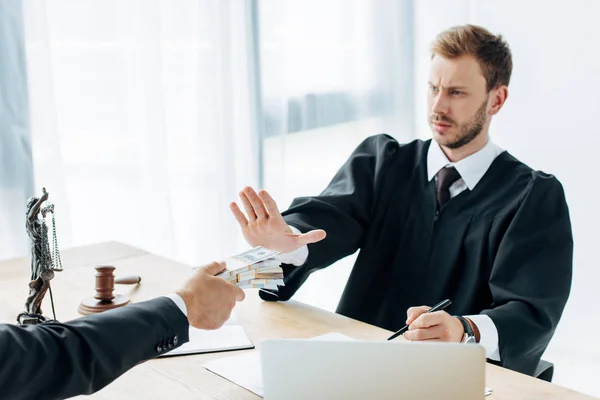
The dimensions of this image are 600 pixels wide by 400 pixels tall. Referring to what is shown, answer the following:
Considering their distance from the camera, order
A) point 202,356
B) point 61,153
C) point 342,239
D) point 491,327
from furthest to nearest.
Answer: point 61,153, point 342,239, point 491,327, point 202,356

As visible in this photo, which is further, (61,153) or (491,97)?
(61,153)

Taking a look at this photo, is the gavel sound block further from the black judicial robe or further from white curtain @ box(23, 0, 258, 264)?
white curtain @ box(23, 0, 258, 264)

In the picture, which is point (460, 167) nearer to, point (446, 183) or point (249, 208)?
point (446, 183)

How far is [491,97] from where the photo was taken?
2.35 metres

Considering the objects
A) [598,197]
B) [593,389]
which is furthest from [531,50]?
[593,389]

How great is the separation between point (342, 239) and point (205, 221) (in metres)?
1.14

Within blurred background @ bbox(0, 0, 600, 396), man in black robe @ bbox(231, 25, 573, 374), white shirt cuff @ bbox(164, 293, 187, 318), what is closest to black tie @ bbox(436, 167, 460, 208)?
man in black robe @ bbox(231, 25, 573, 374)

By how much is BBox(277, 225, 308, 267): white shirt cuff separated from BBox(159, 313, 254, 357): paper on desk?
1.13ft

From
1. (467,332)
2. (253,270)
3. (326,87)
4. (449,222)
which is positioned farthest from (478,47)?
(326,87)

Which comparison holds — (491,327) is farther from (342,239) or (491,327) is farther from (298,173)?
(298,173)

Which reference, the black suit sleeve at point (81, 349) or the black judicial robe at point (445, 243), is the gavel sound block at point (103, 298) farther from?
the black suit sleeve at point (81, 349)

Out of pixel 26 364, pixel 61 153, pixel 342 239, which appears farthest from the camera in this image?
pixel 61 153

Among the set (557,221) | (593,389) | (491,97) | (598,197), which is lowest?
(593,389)

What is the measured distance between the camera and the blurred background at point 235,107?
2719mm
